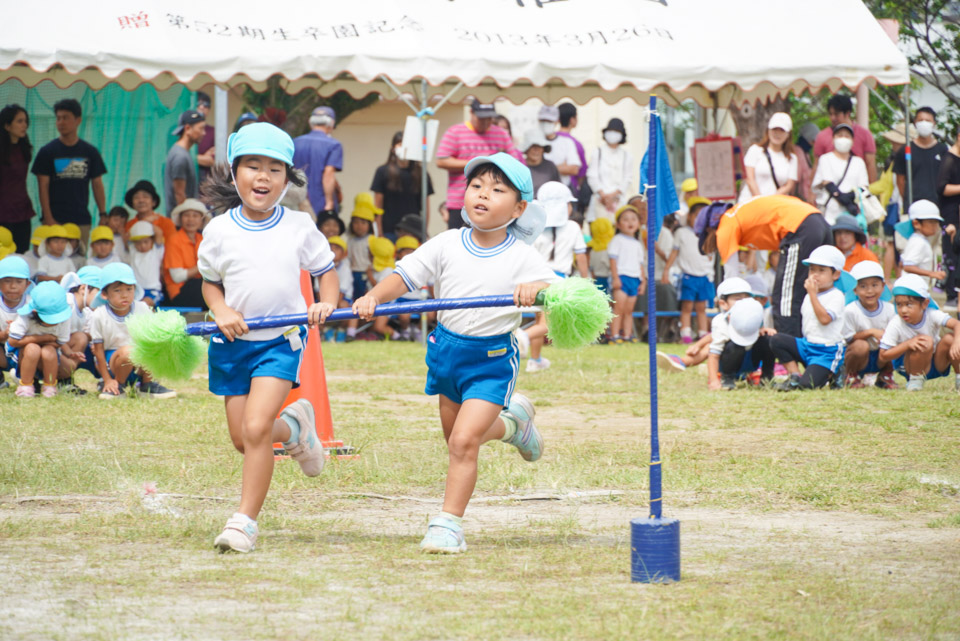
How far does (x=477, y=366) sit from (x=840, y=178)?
958 cm

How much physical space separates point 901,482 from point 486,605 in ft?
9.20

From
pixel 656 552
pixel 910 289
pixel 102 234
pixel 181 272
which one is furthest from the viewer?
pixel 181 272

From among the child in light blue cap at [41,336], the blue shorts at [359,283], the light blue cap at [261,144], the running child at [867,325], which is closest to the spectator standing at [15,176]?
the blue shorts at [359,283]

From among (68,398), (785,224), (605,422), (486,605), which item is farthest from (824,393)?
(486,605)

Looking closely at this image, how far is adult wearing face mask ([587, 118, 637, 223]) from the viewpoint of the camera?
50.8ft

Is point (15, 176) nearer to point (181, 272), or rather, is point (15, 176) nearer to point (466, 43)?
point (181, 272)

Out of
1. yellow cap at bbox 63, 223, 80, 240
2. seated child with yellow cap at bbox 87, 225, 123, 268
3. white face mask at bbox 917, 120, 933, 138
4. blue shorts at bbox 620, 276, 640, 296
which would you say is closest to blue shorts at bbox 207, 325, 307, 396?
seated child with yellow cap at bbox 87, 225, 123, 268

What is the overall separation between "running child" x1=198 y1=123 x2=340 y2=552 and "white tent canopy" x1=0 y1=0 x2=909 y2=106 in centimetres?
678

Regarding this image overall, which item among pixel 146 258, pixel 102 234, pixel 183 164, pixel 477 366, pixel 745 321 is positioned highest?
pixel 183 164

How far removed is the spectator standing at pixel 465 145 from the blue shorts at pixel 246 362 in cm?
826

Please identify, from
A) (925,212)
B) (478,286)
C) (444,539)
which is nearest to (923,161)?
(925,212)

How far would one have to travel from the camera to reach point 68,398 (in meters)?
8.80

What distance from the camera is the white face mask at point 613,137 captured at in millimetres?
15734

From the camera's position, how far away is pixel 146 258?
1307cm
